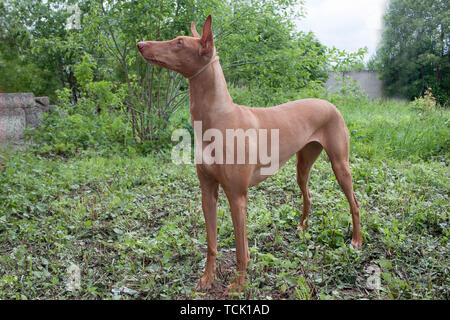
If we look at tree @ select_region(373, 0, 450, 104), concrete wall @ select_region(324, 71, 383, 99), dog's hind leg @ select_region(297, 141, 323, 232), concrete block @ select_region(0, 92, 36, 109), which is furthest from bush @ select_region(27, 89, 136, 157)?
concrete wall @ select_region(324, 71, 383, 99)

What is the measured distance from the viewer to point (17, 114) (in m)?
6.80

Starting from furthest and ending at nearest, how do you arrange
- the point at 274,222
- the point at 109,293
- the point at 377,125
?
the point at 377,125, the point at 274,222, the point at 109,293

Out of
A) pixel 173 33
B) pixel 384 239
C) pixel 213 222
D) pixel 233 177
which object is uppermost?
pixel 173 33

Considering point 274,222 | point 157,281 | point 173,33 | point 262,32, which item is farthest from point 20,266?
point 262,32

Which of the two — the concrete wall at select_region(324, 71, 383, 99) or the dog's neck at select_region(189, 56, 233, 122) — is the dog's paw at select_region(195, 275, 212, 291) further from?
the concrete wall at select_region(324, 71, 383, 99)

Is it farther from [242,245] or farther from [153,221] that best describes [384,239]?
[153,221]

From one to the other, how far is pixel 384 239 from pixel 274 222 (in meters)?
1.02

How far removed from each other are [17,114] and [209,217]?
19.8ft

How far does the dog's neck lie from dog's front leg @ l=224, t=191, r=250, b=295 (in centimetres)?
53

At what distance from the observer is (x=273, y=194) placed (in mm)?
4375

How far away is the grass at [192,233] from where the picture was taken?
2.48 meters

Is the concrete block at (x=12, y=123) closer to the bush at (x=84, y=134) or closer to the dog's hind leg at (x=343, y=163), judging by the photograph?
the bush at (x=84, y=134)

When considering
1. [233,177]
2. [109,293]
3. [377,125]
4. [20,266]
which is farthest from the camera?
[377,125]

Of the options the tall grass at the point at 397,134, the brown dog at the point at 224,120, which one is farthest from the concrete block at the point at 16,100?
the brown dog at the point at 224,120
